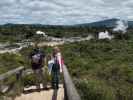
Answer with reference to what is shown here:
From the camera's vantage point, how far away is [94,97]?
5.78m

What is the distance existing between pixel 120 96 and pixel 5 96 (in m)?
2.57

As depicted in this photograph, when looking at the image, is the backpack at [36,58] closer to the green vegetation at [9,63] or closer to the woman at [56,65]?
the woman at [56,65]

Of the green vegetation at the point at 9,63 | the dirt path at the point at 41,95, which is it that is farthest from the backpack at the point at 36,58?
the green vegetation at the point at 9,63

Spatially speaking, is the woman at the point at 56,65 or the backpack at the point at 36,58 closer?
the woman at the point at 56,65

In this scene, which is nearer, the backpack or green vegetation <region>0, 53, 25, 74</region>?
the backpack

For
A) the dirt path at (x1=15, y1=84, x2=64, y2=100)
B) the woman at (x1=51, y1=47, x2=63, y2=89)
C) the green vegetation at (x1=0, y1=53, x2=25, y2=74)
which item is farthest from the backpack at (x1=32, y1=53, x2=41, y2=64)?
the green vegetation at (x1=0, y1=53, x2=25, y2=74)

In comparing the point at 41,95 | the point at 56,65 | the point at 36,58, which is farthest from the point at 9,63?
the point at 41,95

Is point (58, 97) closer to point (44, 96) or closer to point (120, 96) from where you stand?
point (44, 96)

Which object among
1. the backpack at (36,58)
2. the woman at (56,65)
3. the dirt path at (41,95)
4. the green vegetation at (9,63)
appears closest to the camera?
the dirt path at (41,95)

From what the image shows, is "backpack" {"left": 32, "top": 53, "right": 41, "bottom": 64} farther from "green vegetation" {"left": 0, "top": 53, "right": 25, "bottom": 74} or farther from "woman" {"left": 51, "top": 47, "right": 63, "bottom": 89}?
"green vegetation" {"left": 0, "top": 53, "right": 25, "bottom": 74}

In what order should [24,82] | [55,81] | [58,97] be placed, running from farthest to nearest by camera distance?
[24,82], [55,81], [58,97]

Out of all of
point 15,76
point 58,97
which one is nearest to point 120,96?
point 58,97

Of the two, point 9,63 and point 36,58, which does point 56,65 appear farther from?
point 9,63

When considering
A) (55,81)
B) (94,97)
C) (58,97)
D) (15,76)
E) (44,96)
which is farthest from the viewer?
(15,76)
